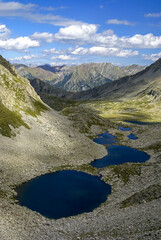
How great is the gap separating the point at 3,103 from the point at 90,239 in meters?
78.5

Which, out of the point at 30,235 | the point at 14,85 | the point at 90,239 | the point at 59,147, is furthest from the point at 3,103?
the point at 90,239

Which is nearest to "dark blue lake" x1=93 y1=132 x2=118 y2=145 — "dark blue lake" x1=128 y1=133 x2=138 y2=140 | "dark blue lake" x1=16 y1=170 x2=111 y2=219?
"dark blue lake" x1=128 y1=133 x2=138 y2=140

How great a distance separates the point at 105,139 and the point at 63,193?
223ft

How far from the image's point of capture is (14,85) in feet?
381

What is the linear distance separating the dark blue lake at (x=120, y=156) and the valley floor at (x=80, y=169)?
354 cm

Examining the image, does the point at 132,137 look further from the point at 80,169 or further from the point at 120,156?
the point at 80,169

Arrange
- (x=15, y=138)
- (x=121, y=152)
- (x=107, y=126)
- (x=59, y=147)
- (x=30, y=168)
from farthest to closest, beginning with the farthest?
(x=107, y=126) < (x=121, y=152) < (x=59, y=147) < (x=15, y=138) < (x=30, y=168)

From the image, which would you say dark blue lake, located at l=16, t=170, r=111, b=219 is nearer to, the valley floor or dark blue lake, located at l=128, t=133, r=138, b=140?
the valley floor

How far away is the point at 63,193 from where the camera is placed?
65688mm

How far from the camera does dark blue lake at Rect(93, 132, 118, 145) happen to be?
124 m

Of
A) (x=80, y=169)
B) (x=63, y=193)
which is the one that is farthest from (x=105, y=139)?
(x=63, y=193)

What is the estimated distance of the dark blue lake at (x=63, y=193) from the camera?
55928 millimetres

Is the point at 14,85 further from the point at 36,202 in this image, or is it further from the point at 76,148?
the point at 36,202

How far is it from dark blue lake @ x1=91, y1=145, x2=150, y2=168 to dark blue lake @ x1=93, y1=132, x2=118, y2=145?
826 cm
